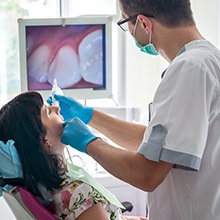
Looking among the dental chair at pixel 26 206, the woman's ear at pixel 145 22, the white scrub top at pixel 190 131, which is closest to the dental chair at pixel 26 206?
the dental chair at pixel 26 206

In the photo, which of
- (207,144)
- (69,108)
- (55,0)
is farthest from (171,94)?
(55,0)

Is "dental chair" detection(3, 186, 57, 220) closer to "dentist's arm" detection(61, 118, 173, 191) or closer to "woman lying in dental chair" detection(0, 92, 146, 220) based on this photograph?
"woman lying in dental chair" detection(0, 92, 146, 220)

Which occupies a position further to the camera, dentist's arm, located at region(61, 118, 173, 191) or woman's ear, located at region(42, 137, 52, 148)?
woman's ear, located at region(42, 137, 52, 148)

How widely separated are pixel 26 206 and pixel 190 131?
0.61 metres

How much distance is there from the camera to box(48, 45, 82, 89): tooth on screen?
217 centimetres

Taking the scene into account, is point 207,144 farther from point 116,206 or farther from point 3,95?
point 3,95

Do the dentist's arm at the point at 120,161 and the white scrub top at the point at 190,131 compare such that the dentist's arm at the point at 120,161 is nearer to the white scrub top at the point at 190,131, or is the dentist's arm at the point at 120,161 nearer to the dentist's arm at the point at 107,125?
the white scrub top at the point at 190,131

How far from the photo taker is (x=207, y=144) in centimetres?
124

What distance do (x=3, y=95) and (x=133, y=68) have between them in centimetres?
94

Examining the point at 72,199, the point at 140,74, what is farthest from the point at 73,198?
the point at 140,74

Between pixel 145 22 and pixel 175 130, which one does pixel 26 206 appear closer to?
pixel 175 130

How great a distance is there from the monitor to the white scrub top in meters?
0.96

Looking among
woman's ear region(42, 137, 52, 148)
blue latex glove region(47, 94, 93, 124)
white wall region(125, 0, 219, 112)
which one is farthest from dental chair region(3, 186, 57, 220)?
white wall region(125, 0, 219, 112)

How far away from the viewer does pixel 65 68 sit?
2.19 meters
